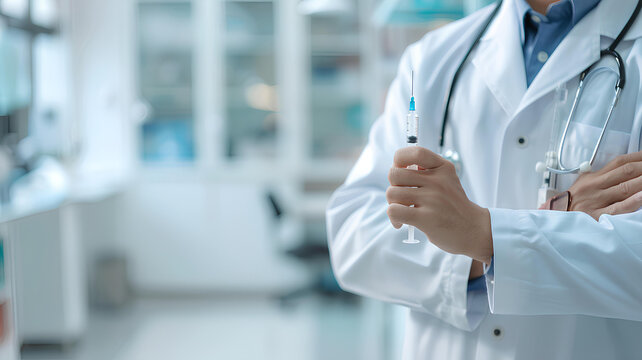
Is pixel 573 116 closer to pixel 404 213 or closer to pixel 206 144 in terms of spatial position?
pixel 404 213

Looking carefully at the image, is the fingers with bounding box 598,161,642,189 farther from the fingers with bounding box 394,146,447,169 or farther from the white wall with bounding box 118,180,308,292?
the white wall with bounding box 118,180,308,292

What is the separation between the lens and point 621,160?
74 centimetres

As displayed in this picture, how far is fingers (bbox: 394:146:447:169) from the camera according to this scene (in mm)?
635

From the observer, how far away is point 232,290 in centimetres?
417

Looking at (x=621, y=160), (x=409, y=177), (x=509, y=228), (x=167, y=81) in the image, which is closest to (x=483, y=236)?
(x=509, y=228)

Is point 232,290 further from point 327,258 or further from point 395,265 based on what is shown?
point 395,265

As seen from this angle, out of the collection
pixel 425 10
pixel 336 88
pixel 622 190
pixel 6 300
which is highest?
pixel 425 10

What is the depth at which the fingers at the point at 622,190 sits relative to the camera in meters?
0.72

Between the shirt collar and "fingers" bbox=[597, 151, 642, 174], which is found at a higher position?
the shirt collar

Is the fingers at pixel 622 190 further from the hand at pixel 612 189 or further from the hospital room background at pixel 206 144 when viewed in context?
the hospital room background at pixel 206 144

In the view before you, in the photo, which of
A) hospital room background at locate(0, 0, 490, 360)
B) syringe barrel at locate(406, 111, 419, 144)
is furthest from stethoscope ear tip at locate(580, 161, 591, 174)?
hospital room background at locate(0, 0, 490, 360)

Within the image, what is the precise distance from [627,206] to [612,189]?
31 mm

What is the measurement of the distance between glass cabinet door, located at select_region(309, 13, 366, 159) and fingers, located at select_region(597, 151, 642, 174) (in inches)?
140

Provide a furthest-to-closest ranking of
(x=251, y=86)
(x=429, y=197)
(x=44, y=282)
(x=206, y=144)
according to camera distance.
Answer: (x=251, y=86) → (x=206, y=144) → (x=44, y=282) → (x=429, y=197)
